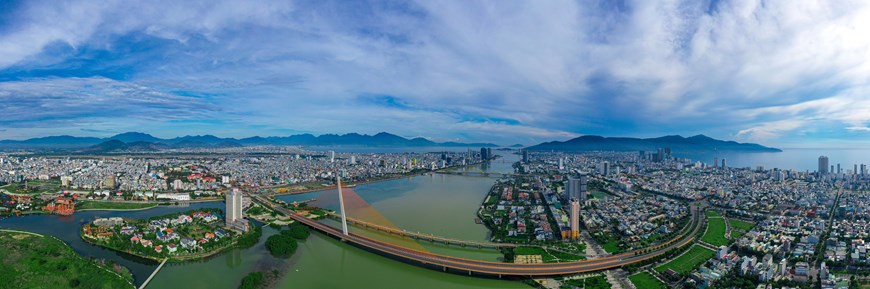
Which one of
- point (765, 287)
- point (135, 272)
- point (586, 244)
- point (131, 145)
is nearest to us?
point (765, 287)

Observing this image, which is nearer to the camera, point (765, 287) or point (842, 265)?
point (765, 287)

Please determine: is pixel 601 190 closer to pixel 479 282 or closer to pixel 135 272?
pixel 479 282

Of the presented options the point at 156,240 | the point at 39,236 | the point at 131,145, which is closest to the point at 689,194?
the point at 156,240

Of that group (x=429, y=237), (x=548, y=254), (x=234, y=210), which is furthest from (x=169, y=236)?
(x=548, y=254)

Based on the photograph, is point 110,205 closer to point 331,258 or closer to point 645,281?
point 331,258

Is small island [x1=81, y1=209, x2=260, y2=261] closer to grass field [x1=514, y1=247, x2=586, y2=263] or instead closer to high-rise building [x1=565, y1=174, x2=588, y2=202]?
grass field [x1=514, y1=247, x2=586, y2=263]

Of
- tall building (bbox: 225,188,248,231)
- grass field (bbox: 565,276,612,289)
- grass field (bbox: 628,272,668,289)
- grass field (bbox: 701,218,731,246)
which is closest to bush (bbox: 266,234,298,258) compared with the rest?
tall building (bbox: 225,188,248,231)

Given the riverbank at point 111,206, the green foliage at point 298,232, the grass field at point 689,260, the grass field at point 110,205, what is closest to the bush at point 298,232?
the green foliage at point 298,232
